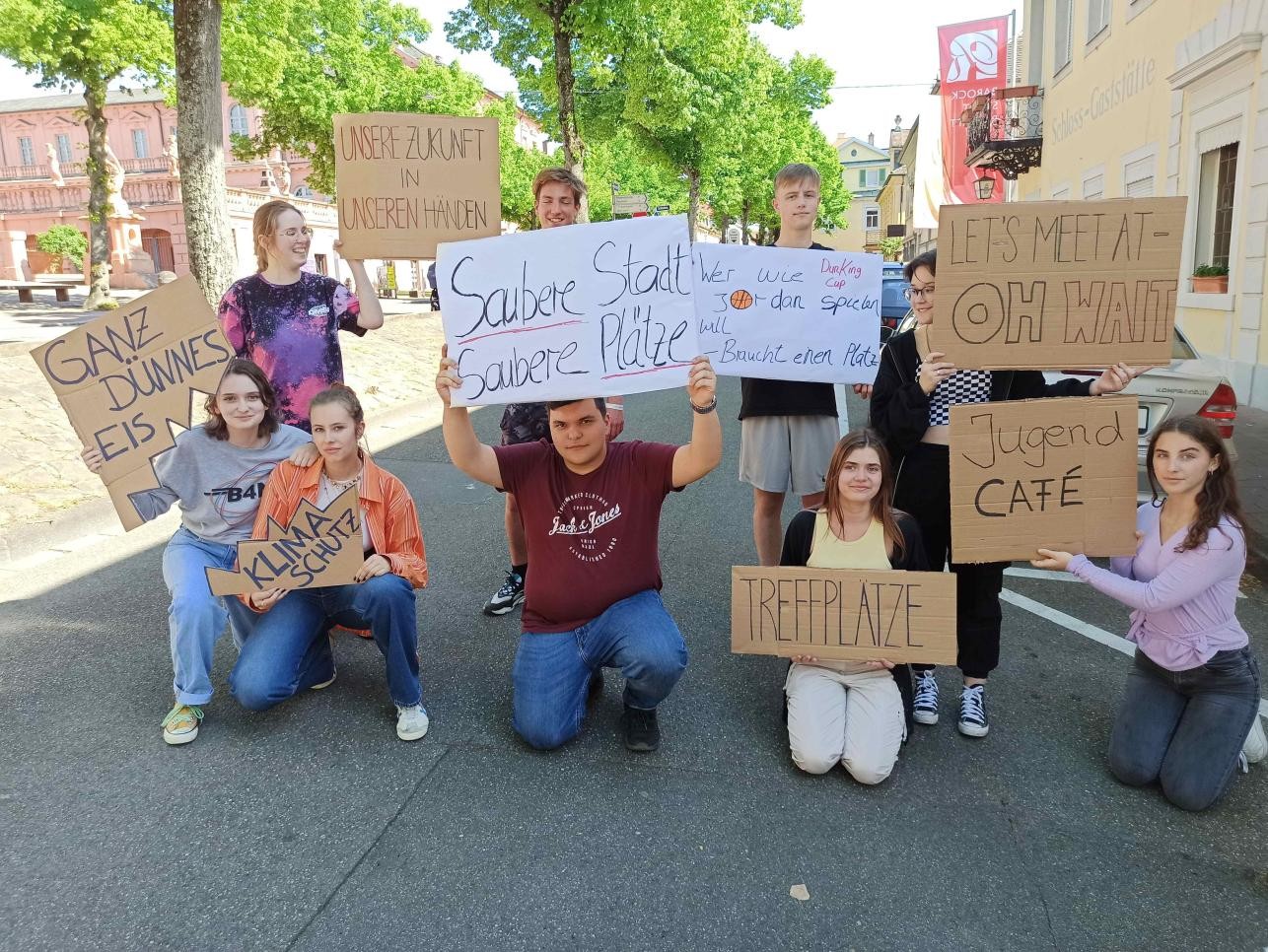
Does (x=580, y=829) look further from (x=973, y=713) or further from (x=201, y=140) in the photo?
(x=201, y=140)

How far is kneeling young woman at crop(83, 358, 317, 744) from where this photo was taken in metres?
3.26

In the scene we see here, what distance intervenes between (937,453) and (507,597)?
230cm

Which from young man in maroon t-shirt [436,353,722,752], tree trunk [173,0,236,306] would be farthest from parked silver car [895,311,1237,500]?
tree trunk [173,0,236,306]

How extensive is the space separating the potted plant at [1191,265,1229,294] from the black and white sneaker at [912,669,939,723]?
986cm

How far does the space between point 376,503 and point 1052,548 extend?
8.17ft

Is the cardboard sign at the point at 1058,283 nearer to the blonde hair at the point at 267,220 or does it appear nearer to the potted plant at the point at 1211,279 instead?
the blonde hair at the point at 267,220

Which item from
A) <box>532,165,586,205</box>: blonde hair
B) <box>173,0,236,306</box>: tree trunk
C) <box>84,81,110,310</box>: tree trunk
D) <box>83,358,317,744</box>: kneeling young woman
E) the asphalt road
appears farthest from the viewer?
<box>84,81,110,310</box>: tree trunk

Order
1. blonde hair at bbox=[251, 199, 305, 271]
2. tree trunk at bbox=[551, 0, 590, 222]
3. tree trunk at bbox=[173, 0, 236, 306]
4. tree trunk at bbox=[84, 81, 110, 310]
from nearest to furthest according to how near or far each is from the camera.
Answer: blonde hair at bbox=[251, 199, 305, 271] → tree trunk at bbox=[173, 0, 236, 306] → tree trunk at bbox=[551, 0, 590, 222] → tree trunk at bbox=[84, 81, 110, 310]

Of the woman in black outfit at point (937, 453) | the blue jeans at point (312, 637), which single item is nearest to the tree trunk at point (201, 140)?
the blue jeans at point (312, 637)

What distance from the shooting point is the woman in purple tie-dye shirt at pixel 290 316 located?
144 inches

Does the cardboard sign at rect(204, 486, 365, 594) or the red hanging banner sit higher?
the red hanging banner

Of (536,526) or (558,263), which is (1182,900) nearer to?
(536,526)

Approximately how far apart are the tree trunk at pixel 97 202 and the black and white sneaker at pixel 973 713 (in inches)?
832

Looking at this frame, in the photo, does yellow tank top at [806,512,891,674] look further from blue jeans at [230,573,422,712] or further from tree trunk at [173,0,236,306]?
tree trunk at [173,0,236,306]
